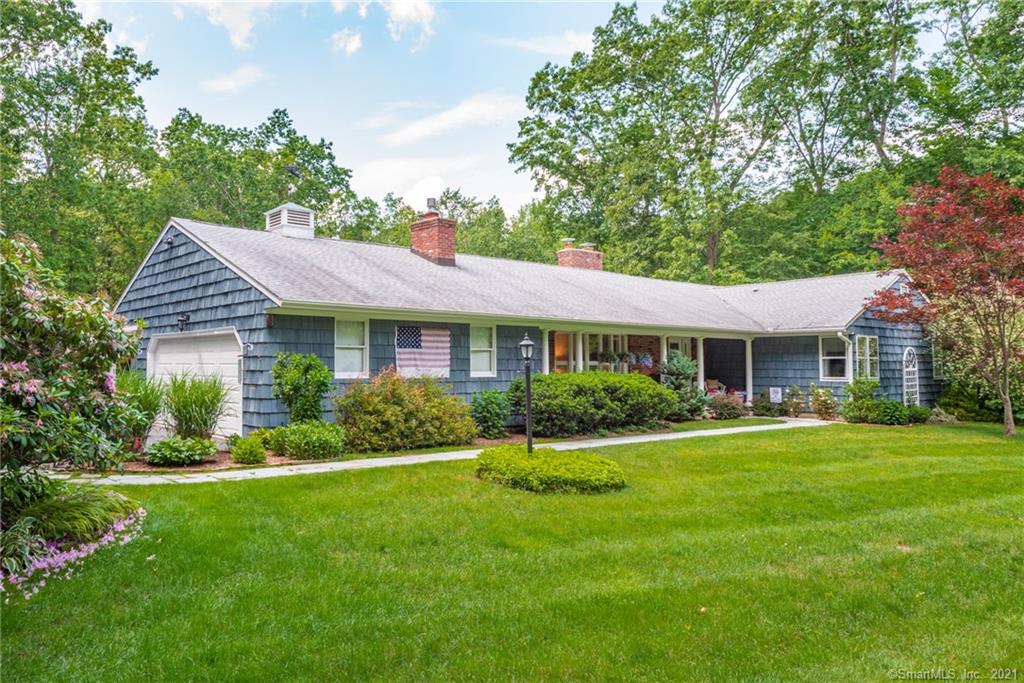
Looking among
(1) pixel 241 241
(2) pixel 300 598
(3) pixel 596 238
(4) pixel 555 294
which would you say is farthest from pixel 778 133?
(2) pixel 300 598

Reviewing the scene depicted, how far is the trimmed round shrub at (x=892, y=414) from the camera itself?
1584 cm

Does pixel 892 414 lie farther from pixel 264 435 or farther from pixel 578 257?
pixel 264 435

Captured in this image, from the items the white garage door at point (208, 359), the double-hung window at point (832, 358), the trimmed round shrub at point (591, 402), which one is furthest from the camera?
the double-hung window at point (832, 358)

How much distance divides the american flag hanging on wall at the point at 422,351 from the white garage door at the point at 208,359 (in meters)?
2.83

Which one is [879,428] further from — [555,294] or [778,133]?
[778,133]

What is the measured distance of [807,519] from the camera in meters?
6.55

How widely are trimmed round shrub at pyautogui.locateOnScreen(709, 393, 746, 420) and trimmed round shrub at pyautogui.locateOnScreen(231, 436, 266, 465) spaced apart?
11633 mm

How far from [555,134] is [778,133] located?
36.1 feet

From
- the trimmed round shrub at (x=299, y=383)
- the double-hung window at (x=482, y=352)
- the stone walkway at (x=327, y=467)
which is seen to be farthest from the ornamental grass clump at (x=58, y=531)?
the double-hung window at (x=482, y=352)

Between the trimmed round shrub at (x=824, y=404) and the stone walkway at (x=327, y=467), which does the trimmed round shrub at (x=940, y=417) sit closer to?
the trimmed round shrub at (x=824, y=404)

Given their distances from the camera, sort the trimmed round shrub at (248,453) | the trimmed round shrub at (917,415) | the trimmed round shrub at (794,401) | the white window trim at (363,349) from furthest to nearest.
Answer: the trimmed round shrub at (794,401), the trimmed round shrub at (917,415), the white window trim at (363,349), the trimmed round shrub at (248,453)

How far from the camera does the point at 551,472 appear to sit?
7.73 m

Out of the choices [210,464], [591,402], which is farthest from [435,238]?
[210,464]

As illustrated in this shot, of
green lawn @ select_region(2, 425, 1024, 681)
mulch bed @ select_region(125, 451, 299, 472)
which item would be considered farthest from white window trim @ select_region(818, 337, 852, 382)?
mulch bed @ select_region(125, 451, 299, 472)
